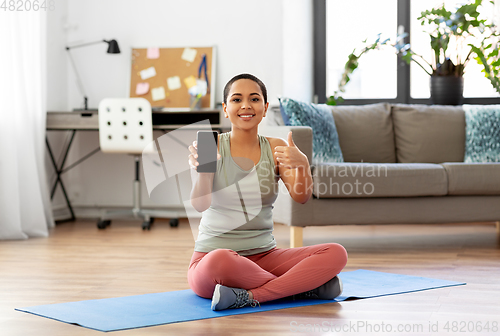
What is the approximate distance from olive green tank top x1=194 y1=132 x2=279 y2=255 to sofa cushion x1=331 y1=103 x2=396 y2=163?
1570 mm

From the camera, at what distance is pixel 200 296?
6.03 ft

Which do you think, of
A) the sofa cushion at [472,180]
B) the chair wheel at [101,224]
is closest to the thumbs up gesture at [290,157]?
the sofa cushion at [472,180]

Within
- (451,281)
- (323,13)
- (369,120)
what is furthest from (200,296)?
(323,13)

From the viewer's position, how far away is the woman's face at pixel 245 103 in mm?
1736

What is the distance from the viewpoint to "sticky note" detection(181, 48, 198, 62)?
418 cm

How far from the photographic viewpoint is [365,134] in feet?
10.9

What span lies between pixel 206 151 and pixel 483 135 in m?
2.12

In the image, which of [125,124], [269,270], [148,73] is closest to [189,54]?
[148,73]

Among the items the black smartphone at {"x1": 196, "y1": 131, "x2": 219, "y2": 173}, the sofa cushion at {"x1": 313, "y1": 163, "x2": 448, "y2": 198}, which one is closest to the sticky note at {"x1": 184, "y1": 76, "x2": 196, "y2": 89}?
the sofa cushion at {"x1": 313, "y1": 163, "x2": 448, "y2": 198}

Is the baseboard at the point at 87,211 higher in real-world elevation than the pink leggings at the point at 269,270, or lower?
lower

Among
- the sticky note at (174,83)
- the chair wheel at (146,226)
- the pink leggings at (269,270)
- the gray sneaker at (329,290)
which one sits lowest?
the chair wheel at (146,226)

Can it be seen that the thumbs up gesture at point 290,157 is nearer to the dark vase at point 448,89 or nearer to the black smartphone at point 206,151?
the black smartphone at point 206,151

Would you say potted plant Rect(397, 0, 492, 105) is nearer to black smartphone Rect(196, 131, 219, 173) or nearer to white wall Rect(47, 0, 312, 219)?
white wall Rect(47, 0, 312, 219)

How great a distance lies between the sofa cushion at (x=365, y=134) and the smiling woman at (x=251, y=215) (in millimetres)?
1532
